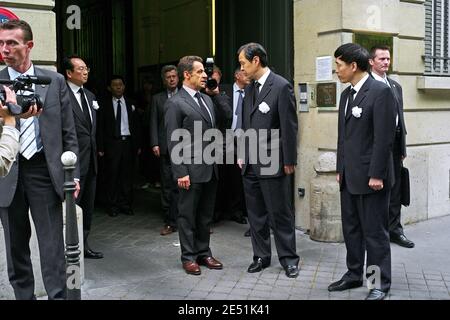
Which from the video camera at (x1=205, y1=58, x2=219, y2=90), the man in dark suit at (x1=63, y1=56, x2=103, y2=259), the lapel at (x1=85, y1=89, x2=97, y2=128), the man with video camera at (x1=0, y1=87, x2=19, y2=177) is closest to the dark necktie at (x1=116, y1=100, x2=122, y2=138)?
the lapel at (x1=85, y1=89, x2=97, y2=128)

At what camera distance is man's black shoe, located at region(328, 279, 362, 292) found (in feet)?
16.4

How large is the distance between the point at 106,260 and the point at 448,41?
5.72 meters

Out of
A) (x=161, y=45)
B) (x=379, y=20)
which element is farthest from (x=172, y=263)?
(x=161, y=45)

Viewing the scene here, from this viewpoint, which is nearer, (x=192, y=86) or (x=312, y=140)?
(x=192, y=86)

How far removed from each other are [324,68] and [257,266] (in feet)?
8.51

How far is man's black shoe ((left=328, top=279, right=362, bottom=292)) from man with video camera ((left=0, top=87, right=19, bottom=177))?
120 inches

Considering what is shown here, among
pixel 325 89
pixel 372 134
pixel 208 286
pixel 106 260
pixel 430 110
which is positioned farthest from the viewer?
pixel 430 110

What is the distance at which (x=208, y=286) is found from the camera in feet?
16.9

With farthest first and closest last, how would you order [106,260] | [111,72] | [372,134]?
[111,72], [106,260], [372,134]

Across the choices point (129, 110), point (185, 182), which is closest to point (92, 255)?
point (185, 182)

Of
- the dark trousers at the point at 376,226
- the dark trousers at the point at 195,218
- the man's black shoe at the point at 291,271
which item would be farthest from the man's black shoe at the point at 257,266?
the dark trousers at the point at 376,226

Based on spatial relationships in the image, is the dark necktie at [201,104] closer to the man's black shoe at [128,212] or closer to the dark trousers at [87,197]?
the dark trousers at [87,197]

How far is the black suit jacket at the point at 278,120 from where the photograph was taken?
5.38 meters

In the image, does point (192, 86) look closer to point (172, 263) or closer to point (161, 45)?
point (172, 263)
